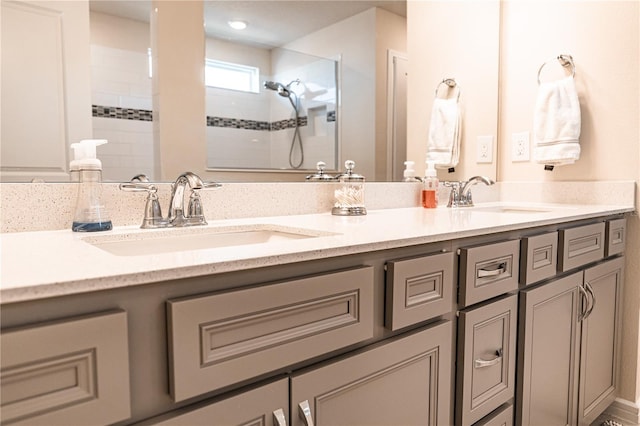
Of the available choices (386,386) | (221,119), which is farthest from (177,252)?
(221,119)

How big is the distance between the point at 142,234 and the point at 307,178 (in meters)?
0.59

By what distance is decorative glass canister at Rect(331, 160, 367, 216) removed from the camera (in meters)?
1.40

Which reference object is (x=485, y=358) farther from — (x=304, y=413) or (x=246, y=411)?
(x=246, y=411)

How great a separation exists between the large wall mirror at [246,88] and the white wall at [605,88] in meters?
0.49

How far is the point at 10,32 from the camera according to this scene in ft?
3.08

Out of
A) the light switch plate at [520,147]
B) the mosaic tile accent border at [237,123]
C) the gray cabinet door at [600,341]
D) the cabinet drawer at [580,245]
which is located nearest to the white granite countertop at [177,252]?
the cabinet drawer at [580,245]

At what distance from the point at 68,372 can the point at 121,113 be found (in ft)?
2.36

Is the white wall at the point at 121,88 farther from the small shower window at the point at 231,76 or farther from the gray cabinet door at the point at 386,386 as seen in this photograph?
the gray cabinet door at the point at 386,386

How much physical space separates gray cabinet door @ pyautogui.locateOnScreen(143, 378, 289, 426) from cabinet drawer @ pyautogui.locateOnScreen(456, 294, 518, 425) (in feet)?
1.66

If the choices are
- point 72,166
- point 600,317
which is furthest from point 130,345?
point 600,317

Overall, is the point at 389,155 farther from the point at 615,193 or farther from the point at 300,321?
the point at 300,321

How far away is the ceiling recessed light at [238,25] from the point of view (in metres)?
1.24

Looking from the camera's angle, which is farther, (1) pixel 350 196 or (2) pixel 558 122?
(2) pixel 558 122

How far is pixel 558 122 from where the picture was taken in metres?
1.77
